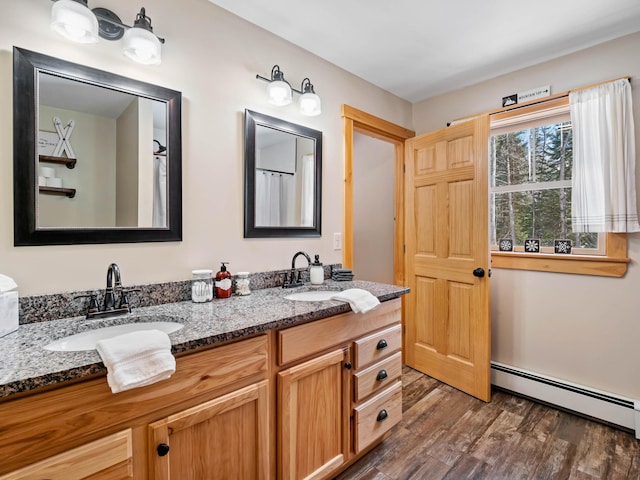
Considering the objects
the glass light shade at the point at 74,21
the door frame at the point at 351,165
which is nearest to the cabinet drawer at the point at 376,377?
the door frame at the point at 351,165

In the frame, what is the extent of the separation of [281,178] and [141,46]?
921mm

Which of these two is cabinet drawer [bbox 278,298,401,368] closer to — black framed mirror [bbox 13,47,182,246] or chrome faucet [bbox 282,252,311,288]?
chrome faucet [bbox 282,252,311,288]

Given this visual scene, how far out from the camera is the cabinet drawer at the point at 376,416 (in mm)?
1592

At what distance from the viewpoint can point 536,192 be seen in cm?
239

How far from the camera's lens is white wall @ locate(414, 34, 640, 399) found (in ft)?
6.40

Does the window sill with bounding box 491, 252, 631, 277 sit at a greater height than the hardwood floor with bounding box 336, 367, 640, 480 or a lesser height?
greater

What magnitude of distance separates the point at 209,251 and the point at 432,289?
1.83 meters

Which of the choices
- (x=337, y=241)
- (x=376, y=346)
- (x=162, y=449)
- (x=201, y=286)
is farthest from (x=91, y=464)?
(x=337, y=241)

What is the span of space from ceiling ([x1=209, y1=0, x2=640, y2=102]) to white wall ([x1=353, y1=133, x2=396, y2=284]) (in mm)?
1124

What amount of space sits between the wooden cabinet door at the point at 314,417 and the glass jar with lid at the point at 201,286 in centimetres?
52

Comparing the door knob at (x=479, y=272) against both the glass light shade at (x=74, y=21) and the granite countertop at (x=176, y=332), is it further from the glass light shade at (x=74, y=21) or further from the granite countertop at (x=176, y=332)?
the glass light shade at (x=74, y=21)

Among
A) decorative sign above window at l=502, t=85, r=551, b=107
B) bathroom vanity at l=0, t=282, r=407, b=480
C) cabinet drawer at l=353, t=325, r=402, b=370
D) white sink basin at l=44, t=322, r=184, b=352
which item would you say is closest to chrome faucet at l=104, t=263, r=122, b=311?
white sink basin at l=44, t=322, r=184, b=352

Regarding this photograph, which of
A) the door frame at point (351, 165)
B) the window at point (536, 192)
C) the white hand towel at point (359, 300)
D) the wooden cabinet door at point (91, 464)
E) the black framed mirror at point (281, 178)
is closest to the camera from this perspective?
the wooden cabinet door at point (91, 464)

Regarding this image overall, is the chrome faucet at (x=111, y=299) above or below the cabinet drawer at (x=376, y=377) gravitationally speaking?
above
